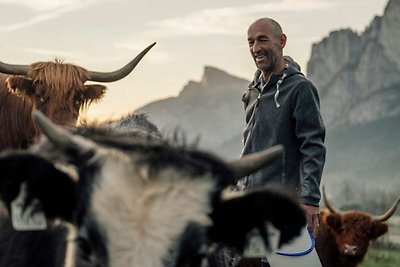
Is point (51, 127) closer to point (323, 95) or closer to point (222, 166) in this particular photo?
point (222, 166)

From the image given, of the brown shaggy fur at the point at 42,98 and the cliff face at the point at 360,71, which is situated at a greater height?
the brown shaggy fur at the point at 42,98

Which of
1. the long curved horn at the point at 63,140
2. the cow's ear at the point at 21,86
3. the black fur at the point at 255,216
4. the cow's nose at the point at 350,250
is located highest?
the long curved horn at the point at 63,140

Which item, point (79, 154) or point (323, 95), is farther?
point (323, 95)

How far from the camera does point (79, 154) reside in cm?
409

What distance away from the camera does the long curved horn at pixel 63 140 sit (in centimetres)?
402

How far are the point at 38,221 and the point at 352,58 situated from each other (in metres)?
103

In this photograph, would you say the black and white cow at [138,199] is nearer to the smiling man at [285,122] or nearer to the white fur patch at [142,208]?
the white fur patch at [142,208]

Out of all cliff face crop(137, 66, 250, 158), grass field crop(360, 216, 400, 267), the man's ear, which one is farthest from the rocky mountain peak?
the man's ear

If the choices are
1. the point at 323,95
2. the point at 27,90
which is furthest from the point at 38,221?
the point at 323,95

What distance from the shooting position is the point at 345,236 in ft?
46.8

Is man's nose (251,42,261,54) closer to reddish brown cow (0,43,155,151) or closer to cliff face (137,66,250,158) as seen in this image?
reddish brown cow (0,43,155,151)

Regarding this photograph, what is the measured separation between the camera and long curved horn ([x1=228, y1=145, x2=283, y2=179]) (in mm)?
4113

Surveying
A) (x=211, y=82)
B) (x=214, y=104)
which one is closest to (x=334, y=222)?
(x=214, y=104)

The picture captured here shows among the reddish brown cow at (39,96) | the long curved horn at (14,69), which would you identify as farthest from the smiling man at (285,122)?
the long curved horn at (14,69)
